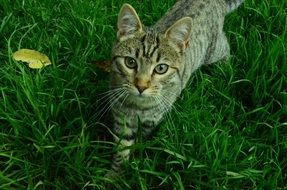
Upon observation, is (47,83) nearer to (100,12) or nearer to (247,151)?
(100,12)

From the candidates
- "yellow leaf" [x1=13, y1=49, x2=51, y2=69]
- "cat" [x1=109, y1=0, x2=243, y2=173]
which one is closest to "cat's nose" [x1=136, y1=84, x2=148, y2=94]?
"cat" [x1=109, y1=0, x2=243, y2=173]

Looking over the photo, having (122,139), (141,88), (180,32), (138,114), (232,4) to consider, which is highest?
(180,32)

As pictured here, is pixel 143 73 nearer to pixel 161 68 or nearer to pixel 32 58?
pixel 161 68

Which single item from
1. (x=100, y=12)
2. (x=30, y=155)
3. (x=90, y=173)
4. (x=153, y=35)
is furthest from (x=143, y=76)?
(x=100, y=12)

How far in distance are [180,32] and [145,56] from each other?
0.84 ft

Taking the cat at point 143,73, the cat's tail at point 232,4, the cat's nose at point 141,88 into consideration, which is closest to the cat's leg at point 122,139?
the cat at point 143,73

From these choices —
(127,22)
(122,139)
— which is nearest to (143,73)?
(127,22)

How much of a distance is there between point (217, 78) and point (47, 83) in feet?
3.94

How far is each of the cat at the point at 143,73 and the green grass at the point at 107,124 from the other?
11cm

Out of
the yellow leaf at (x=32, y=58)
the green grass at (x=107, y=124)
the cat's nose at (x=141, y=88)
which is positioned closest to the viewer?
the cat's nose at (x=141, y=88)

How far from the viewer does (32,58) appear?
11.1 ft

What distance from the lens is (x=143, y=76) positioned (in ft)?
9.15

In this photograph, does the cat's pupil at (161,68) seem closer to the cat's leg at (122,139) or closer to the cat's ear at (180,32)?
the cat's ear at (180,32)

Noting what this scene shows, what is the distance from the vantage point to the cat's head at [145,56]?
9.24 feet
